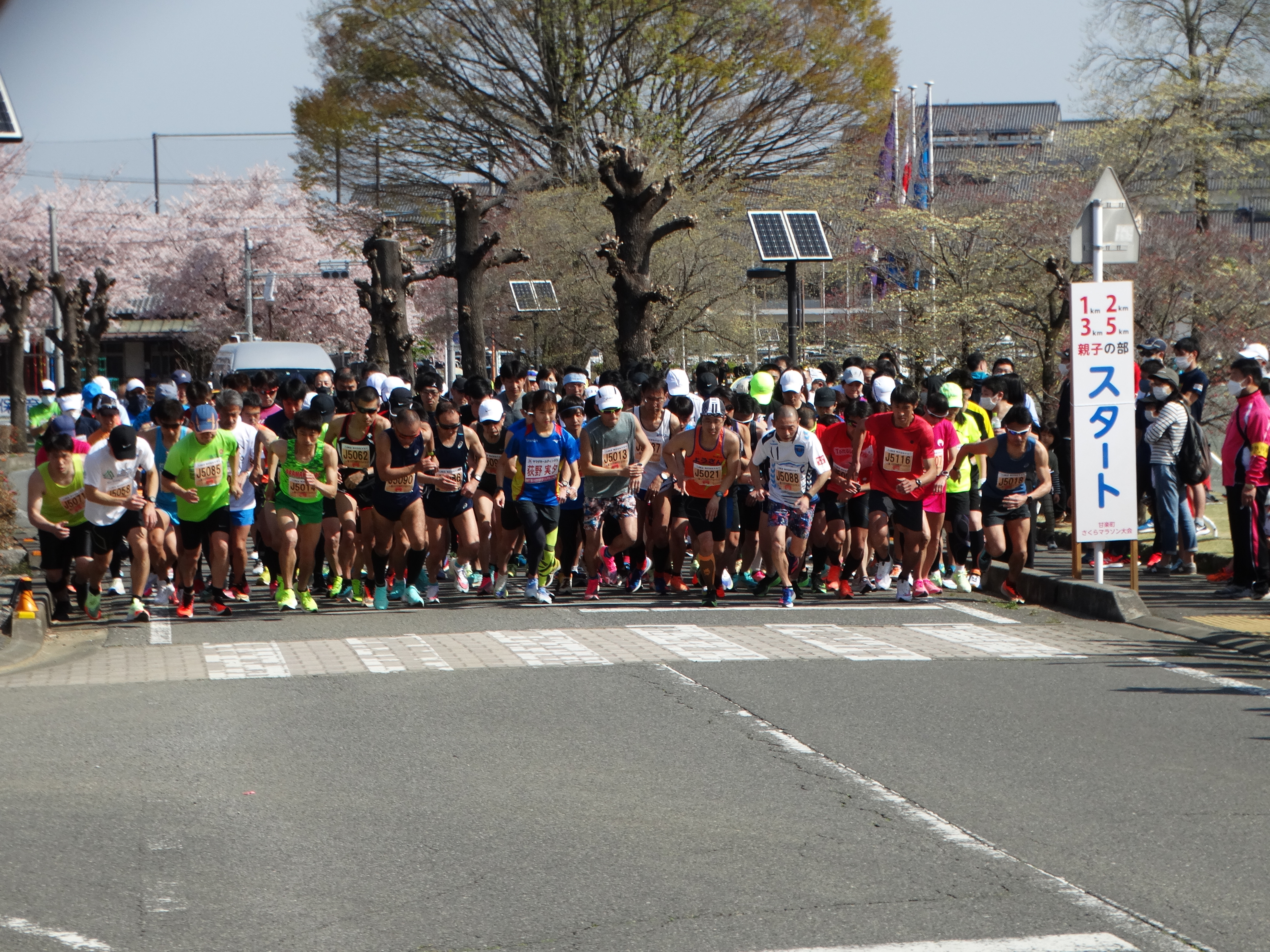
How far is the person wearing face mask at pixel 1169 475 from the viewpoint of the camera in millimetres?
12992

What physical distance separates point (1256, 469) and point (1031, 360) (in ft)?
43.3

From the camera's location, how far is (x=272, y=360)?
31156 millimetres

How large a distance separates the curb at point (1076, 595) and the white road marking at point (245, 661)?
20.9 feet

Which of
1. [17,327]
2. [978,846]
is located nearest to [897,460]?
[978,846]

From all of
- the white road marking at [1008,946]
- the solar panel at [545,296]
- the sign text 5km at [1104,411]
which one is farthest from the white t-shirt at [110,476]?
the solar panel at [545,296]

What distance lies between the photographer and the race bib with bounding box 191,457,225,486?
11477 millimetres

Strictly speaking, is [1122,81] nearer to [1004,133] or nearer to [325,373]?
[325,373]

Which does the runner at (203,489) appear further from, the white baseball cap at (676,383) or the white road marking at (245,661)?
the white baseball cap at (676,383)

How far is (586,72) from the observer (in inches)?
1524

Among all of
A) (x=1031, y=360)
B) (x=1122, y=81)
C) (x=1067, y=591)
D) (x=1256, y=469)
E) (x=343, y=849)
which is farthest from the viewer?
(x=1122, y=81)

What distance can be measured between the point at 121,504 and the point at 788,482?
5.35 metres

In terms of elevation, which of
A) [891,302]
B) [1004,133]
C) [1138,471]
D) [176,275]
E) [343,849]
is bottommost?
[343,849]

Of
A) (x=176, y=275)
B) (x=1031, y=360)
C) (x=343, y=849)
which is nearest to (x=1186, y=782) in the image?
(x=343, y=849)

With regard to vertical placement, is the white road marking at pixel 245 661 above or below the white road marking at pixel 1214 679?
above
